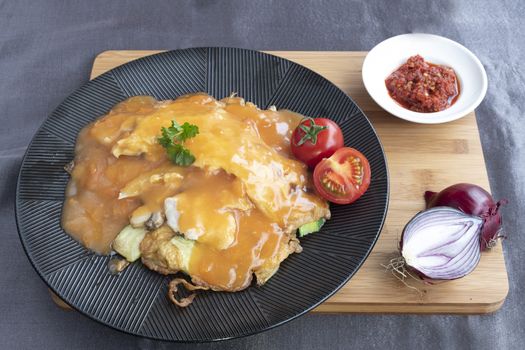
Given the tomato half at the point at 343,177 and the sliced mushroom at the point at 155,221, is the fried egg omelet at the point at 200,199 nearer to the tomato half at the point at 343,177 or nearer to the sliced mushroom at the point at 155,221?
the sliced mushroom at the point at 155,221

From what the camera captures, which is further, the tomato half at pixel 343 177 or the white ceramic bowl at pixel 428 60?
the white ceramic bowl at pixel 428 60

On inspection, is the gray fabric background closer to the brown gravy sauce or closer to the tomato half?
the brown gravy sauce

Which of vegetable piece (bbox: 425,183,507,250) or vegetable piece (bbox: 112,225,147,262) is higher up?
vegetable piece (bbox: 112,225,147,262)

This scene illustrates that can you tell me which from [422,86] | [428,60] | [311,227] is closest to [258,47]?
[428,60]

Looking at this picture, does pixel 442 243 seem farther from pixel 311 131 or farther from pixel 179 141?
pixel 179 141

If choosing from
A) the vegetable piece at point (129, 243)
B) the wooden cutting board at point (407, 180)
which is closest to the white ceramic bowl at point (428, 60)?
the wooden cutting board at point (407, 180)

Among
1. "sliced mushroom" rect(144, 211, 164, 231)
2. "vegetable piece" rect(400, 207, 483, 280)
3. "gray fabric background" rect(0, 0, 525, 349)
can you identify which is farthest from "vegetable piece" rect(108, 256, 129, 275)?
"vegetable piece" rect(400, 207, 483, 280)

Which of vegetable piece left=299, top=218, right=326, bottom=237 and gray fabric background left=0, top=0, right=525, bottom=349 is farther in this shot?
gray fabric background left=0, top=0, right=525, bottom=349
